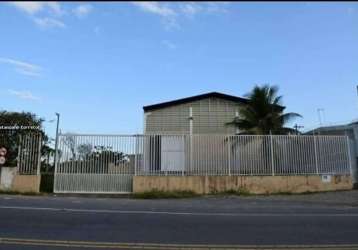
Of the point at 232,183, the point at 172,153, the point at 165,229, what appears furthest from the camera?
the point at 172,153

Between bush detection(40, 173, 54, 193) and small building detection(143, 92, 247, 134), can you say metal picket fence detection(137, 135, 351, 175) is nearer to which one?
bush detection(40, 173, 54, 193)

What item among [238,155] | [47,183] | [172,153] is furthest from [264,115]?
[47,183]

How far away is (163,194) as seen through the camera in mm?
21984

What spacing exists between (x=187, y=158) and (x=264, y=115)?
638 cm

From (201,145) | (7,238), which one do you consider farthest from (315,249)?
(201,145)

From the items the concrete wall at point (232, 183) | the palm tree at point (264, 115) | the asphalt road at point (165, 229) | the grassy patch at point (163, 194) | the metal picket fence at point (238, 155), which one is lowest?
the asphalt road at point (165, 229)

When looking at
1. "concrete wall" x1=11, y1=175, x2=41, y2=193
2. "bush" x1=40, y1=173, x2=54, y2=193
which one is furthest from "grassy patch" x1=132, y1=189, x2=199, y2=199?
"concrete wall" x1=11, y1=175, x2=41, y2=193

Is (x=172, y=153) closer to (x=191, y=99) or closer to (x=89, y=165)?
(x=89, y=165)

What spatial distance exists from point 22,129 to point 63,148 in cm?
273

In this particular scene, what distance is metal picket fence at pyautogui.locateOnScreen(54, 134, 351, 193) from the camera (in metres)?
22.3

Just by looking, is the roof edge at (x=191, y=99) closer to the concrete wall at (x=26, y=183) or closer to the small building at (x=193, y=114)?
the small building at (x=193, y=114)

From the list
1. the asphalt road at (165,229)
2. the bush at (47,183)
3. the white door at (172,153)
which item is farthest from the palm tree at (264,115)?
the asphalt road at (165,229)

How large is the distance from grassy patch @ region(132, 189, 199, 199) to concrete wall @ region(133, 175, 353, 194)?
272 millimetres

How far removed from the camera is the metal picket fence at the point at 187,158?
22328mm
